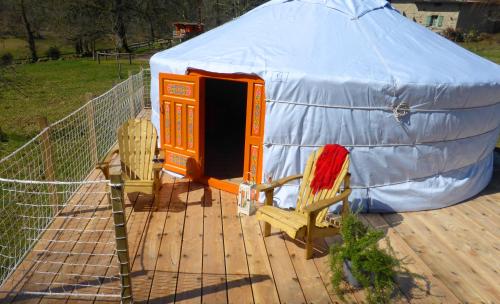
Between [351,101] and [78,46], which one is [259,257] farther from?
[78,46]

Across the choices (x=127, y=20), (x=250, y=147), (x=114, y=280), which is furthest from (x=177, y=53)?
(x=127, y=20)

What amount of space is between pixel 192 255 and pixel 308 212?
1174 mm

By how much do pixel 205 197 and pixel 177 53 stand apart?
2.06 m

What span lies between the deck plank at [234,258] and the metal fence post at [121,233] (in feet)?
2.63

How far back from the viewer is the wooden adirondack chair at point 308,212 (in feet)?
11.1

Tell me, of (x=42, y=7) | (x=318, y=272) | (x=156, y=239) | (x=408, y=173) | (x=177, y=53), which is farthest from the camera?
(x=42, y=7)

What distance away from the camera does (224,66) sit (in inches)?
173

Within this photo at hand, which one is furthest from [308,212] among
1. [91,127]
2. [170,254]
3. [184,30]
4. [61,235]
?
[184,30]

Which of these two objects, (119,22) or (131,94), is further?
(119,22)

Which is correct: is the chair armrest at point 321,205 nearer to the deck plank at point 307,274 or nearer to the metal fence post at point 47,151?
the deck plank at point 307,274

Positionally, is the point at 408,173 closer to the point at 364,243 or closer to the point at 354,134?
the point at 354,134

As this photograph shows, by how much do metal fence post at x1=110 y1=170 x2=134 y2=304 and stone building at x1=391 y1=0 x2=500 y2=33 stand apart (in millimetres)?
26586

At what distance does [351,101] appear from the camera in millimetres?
4156

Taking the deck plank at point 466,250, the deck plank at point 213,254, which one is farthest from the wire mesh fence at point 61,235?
the deck plank at point 466,250
